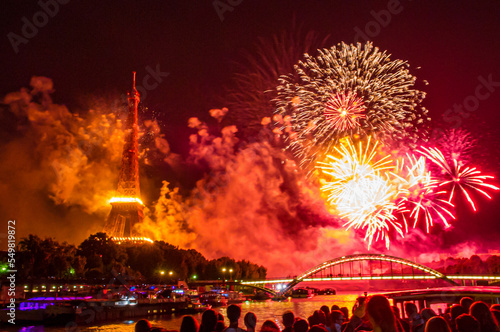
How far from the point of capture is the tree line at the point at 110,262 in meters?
72.8

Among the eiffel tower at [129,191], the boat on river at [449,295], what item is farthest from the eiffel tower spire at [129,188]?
the boat on river at [449,295]

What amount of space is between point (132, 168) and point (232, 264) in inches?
1729

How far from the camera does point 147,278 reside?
10431 cm

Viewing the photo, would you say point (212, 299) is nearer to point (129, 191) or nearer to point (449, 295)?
point (129, 191)

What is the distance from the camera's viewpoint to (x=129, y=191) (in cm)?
11781

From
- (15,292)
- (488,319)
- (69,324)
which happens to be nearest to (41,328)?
(69,324)

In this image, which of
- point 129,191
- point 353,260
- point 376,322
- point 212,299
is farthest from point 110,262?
point 376,322

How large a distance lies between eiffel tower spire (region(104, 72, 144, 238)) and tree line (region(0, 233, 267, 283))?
7.07 metres

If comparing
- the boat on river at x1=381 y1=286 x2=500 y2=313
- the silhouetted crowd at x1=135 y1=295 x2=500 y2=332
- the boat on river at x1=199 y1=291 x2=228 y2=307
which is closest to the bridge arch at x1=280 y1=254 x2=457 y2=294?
the boat on river at x1=199 y1=291 x2=228 y2=307

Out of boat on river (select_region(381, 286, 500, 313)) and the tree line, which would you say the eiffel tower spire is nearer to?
the tree line

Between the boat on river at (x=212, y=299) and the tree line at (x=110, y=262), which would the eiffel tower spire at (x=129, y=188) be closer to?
the tree line at (x=110, y=262)

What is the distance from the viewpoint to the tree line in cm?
7281

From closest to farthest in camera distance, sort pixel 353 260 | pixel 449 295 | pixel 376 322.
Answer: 1. pixel 376 322
2. pixel 449 295
3. pixel 353 260

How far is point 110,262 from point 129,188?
30498mm
